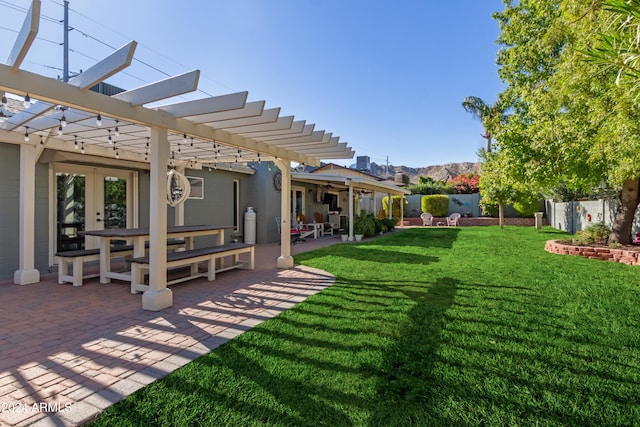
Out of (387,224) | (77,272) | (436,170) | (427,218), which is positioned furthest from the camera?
(436,170)

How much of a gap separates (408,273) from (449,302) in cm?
178

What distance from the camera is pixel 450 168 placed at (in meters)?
56.3

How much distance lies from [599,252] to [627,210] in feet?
4.97

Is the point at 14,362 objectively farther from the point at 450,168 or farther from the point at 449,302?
the point at 450,168

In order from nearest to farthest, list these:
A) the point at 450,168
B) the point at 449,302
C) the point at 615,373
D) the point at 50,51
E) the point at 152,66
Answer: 1. the point at 615,373
2. the point at 449,302
3. the point at 152,66
4. the point at 50,51
5. the point at 450,168

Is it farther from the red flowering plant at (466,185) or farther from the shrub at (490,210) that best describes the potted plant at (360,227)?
the red flowering plant at (466,185)

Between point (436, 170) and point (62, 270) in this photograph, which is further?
point (436, 170)

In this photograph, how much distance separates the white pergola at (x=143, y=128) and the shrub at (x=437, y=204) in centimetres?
1610

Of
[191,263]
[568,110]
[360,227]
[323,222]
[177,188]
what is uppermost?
[568,110]

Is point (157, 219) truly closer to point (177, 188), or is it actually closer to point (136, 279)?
point (136, 279)

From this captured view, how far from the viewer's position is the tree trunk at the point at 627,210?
26.7 feet

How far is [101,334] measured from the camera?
11.1 ft

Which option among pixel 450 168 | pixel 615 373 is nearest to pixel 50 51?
pixel 615 373

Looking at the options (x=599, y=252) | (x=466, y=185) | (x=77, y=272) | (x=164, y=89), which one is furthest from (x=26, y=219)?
(x=466, y=185)
